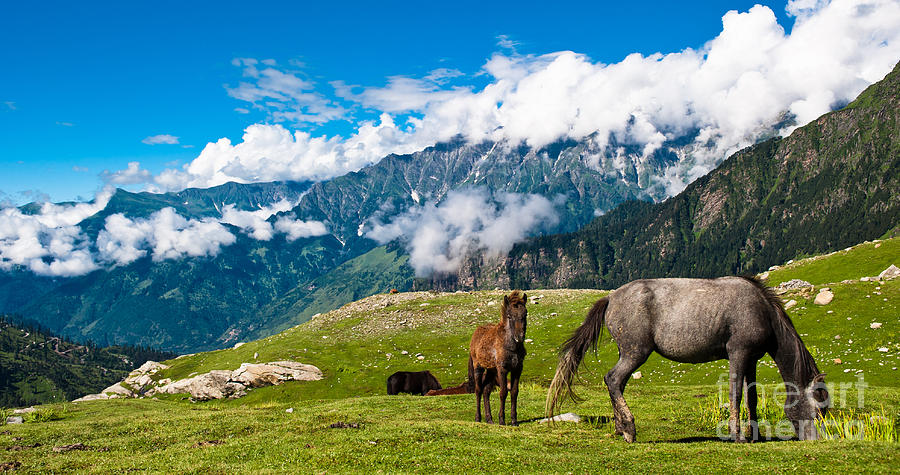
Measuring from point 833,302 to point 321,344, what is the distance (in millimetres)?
58518

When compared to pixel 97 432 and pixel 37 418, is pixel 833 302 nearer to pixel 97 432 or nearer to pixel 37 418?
pixel 97 432

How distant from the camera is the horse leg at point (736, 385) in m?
12.9

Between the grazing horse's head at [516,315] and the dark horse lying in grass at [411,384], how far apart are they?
788 inches

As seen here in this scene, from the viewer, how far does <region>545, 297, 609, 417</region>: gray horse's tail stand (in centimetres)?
1470

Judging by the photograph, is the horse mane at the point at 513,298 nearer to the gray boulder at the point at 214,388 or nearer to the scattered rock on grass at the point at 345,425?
the scattered rock on grass at the point at 345,425

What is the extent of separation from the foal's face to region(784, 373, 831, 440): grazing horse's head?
787 cm

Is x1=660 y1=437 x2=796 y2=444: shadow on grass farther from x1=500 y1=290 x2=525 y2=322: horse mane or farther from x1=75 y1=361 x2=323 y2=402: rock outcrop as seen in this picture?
x1=75 y1=361 x2=323 y2=402: rock outcrop

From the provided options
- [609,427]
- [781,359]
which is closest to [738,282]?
[781,359]

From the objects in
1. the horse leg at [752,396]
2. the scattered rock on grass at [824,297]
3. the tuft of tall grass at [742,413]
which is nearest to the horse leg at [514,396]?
the tuft of tall grass at [742,413]

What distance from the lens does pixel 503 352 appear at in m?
17.6

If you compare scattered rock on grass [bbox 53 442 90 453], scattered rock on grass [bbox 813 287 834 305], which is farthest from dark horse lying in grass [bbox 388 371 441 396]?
scattered rock on grass [bbox 813 287 834 305]

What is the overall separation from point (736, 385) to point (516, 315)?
22.2 feet

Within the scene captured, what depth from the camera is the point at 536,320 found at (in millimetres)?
67375

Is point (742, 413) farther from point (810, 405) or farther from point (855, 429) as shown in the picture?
point (810, 405)
